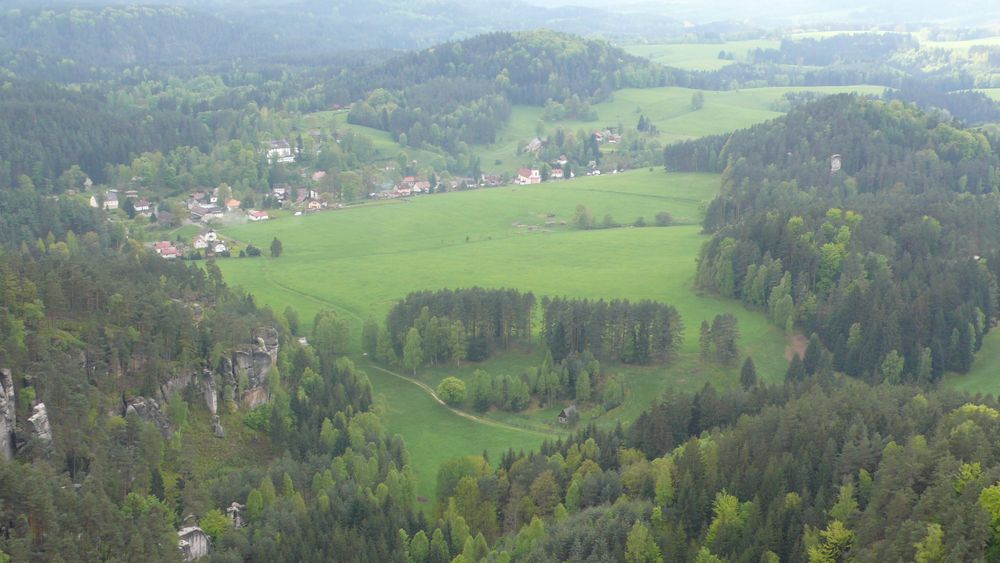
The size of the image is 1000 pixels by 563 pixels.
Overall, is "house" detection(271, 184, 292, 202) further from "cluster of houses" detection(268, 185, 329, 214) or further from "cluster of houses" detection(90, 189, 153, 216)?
"cluster of houses" detection(90, 189, 153, 216)

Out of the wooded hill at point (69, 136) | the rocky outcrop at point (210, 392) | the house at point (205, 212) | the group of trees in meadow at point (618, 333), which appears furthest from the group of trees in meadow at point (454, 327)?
the wooded hill at point (69, 136)

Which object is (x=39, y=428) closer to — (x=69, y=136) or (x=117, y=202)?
(x=117, y=202)

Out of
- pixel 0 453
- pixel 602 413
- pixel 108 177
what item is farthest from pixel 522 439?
pixel 108 177

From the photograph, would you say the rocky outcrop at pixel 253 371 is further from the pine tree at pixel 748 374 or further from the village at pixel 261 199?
the village at pixel 261 199

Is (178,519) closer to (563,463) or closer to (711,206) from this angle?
(563,463)

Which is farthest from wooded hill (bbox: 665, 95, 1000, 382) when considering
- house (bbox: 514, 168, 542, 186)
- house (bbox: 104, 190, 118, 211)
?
house (bbox: 104, 190, 118, 211)

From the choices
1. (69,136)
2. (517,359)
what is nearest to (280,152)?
(69,136)
